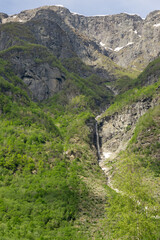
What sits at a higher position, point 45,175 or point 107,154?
point 45,175

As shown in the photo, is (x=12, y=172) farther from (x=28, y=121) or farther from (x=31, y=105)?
(x=31, y=105)

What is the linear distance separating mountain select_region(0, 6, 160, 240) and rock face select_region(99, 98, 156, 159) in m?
0.63

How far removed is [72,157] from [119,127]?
4700 centimetres

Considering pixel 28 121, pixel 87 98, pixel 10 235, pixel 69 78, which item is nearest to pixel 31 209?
pixel 10 235

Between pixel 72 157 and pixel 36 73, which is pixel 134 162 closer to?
pixel 72 157

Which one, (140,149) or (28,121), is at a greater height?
(28,121)

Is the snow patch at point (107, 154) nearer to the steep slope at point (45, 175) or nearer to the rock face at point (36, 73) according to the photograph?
the steep slope at point (45, 175)

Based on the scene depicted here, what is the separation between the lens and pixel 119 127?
136500 mm

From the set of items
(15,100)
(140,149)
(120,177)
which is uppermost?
(15,100)

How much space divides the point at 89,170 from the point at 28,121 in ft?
124

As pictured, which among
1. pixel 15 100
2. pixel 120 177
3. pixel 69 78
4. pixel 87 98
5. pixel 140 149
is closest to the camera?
pixel 120 177

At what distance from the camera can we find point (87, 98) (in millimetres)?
166625

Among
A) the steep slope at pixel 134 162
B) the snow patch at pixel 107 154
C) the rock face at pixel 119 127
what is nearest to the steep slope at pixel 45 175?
the steep slope at pixel 134 162

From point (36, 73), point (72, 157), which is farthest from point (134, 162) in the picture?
point (36, 73)
